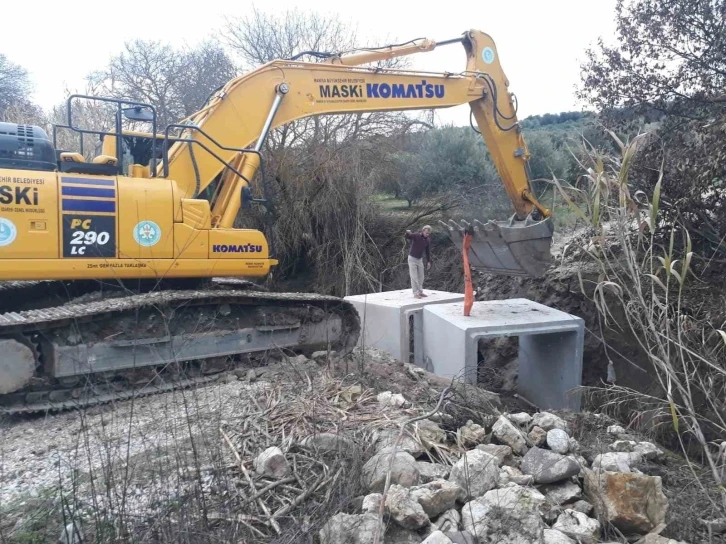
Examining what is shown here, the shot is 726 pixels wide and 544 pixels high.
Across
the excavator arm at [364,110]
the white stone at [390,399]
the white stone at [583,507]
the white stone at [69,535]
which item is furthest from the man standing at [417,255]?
the white stone at [69,535]

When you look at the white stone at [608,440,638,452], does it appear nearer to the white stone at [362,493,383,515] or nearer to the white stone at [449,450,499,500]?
the white stone at [449,450,499,500]

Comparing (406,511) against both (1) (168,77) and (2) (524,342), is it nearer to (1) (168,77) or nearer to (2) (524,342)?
(2) (524,342)

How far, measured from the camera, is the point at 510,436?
3848mm

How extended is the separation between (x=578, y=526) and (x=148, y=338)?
4.16 metres

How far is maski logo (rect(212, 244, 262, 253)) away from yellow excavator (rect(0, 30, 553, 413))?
0.02m

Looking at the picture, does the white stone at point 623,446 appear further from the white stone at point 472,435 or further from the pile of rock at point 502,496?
the white stone at point 472,435

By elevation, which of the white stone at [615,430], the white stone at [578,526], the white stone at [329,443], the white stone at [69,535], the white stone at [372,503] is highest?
the white stone at [329,443]

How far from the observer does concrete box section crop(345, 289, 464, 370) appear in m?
7.62

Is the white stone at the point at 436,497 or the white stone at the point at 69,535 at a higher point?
the white stone at the point at 436,497

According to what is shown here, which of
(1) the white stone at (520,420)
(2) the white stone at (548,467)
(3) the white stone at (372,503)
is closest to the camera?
(3) the white stone at (372,503)

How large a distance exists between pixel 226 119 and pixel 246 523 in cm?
481

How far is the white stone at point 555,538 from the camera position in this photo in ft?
9.28

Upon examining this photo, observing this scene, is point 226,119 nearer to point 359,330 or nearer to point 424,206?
point 359,330

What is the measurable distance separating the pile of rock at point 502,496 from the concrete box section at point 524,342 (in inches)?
84.1
